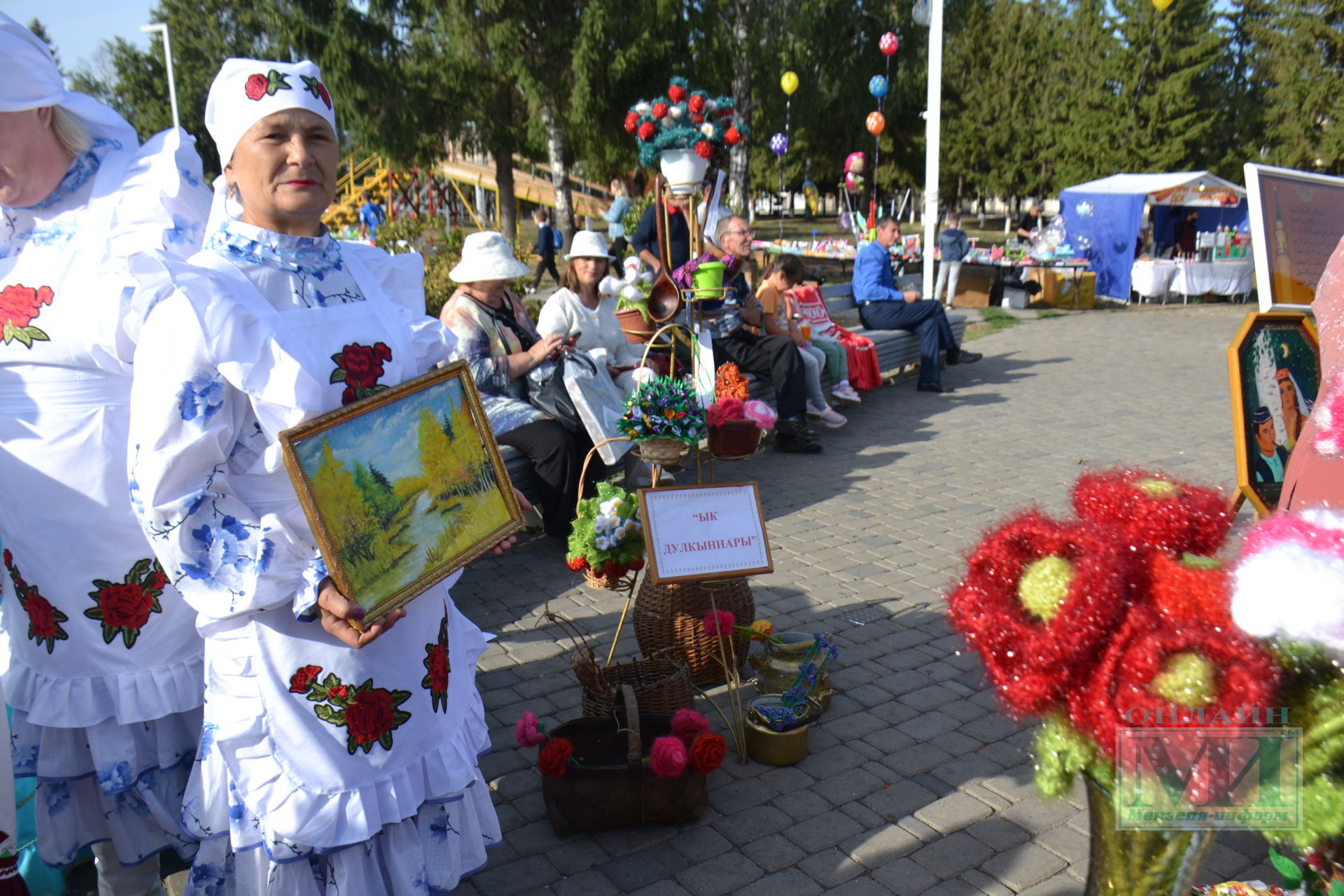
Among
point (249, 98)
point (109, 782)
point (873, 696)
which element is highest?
point (249, 98)

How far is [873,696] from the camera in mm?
3850

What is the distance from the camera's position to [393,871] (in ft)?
7.07

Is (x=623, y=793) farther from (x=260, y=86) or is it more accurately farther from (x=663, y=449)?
(x=260, y=86)

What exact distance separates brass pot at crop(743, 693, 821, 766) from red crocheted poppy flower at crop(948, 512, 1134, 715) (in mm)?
2226

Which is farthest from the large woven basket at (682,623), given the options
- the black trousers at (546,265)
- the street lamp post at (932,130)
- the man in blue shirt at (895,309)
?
the black trousers at (546,265)

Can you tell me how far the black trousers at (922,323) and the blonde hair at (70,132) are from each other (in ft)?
28.1

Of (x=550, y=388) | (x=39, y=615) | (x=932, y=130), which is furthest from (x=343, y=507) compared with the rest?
(x=932, y=130)

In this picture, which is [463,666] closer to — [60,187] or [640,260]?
[60,187]

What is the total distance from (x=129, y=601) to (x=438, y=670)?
2.91ft

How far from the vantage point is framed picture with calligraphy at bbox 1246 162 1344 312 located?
3.81m

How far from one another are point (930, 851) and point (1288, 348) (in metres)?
2.39

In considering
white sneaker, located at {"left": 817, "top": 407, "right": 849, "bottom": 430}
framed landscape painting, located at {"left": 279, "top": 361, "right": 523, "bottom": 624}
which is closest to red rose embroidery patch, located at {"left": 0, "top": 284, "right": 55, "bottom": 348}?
framed landscape painting, located at {"left": 279, "top": 361, "right": 523, "bottom": 624}

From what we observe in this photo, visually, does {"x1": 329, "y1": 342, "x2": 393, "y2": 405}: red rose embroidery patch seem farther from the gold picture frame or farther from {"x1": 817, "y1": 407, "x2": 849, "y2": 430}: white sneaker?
{"x1": 817, "y1": 407, "x2": 849, "y2": 430}: white sneaker

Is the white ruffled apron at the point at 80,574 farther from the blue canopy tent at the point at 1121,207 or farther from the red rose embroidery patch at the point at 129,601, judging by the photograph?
the blue canopy tent at the point at 1121,207
